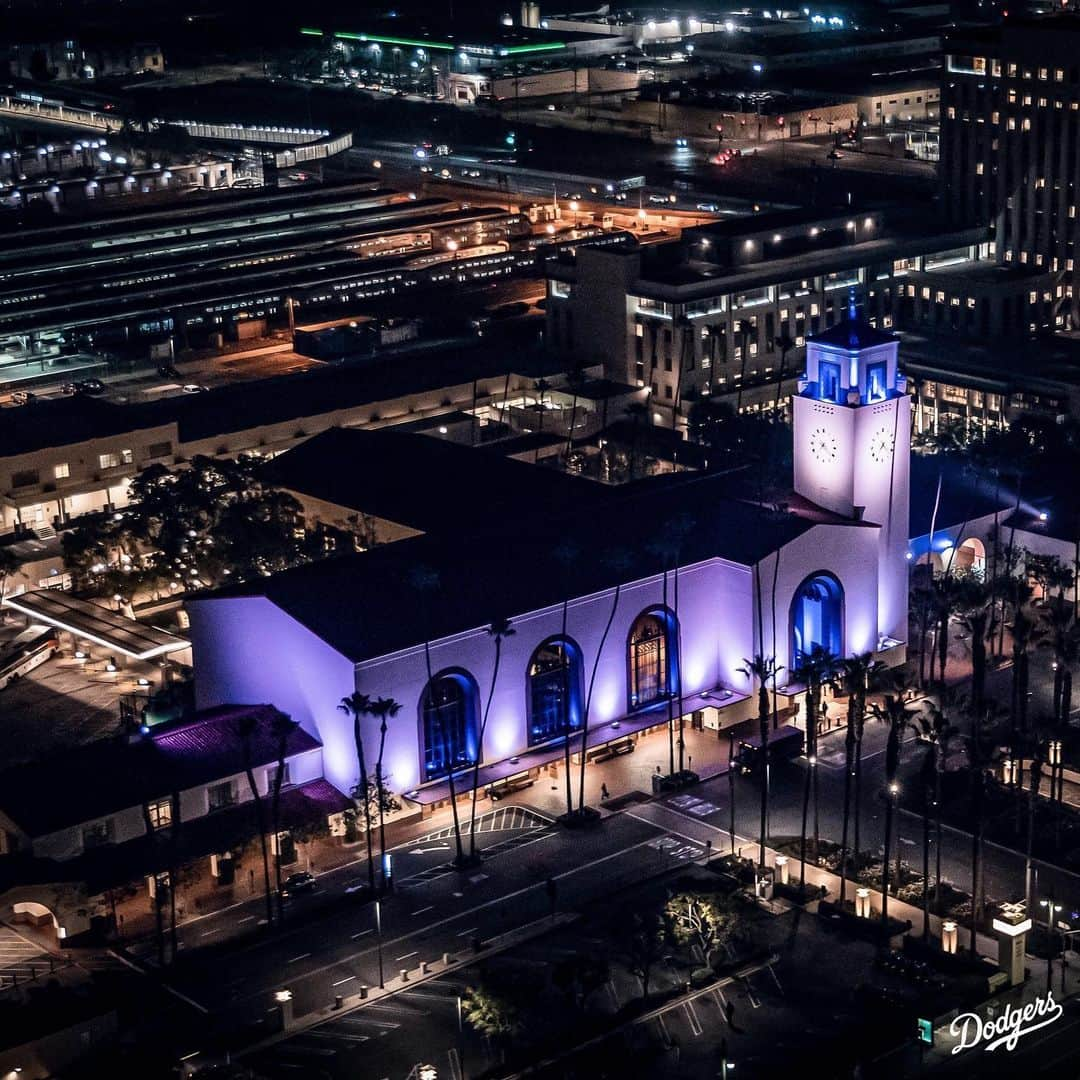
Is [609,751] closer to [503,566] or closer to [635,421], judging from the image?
[503,566]

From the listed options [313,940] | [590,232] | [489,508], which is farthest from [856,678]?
[590,232]

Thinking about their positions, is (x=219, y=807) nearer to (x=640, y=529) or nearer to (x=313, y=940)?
(x=313, y=940)

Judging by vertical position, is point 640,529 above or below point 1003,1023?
above

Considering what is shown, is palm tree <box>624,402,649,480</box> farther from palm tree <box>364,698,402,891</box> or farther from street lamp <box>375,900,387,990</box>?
street lamp <box>375,900,387,990</box>

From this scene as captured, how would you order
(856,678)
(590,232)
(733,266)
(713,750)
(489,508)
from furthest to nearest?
(590,232) < (733,266) < (489,508) < (713,750) < (856,678)

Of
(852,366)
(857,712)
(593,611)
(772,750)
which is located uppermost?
(852,366)

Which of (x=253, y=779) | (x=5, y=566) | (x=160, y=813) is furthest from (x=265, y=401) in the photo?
(x=160, y=813)

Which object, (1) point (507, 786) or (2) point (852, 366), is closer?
(1) point (507, 786)

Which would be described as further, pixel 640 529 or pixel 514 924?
pixel 640 529
